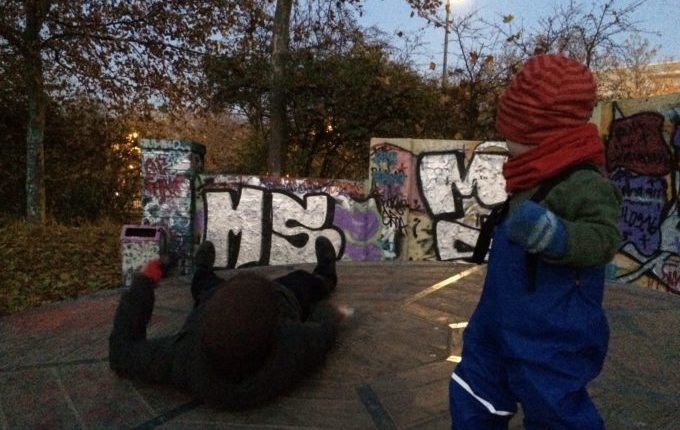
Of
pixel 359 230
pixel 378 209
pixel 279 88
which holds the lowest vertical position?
pixel 359 230

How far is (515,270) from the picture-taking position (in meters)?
1.74

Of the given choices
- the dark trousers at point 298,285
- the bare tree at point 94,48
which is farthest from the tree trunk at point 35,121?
the dark trousers at point 298,285

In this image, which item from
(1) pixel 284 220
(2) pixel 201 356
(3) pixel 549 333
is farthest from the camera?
(1) pixel 284 220

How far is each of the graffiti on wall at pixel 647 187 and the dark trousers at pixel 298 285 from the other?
4136 millimetres

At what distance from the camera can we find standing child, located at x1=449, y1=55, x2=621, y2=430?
5.22ft

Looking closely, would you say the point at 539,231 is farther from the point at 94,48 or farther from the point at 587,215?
the point at 94,48

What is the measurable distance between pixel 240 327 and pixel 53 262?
749 cm

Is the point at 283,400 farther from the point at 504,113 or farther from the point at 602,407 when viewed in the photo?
the point at 504,113

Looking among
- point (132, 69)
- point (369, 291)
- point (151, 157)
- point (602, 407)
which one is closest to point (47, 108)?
point (132, 69)

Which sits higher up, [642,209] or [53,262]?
[642,209]

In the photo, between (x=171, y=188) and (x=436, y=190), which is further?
(x=436, y=190)

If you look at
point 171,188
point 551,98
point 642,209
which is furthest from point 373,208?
point 551,98

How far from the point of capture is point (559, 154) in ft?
5.52

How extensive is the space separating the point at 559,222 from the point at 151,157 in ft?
20.7
